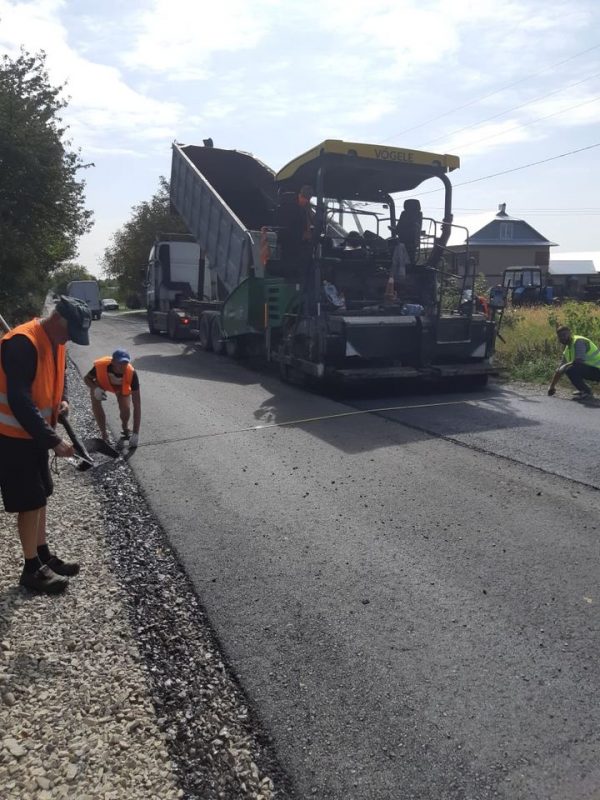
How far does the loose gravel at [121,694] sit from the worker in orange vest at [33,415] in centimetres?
28

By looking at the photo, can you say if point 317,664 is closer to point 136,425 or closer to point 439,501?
point 439,501

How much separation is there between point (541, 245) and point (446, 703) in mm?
49920

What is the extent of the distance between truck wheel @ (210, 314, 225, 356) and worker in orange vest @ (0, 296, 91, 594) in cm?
1098

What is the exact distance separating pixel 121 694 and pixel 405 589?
1555 mm

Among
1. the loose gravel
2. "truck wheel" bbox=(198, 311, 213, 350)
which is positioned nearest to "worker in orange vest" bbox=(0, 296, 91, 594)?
the loose gravel

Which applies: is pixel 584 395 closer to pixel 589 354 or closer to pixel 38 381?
pixel 589 354

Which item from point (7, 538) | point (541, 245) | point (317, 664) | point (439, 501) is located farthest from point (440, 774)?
point (541, 245)

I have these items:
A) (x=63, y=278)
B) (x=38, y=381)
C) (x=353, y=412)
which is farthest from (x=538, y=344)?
(x=63, y=278)

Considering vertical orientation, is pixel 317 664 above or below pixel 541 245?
below

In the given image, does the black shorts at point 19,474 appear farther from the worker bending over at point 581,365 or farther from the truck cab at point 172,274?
the truck cab at point 172,274

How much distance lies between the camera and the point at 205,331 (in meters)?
15.9

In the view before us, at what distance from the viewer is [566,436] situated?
690 centimetres

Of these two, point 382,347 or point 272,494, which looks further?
point 382,347

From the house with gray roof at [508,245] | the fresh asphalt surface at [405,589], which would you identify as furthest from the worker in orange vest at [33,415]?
the house with gray roof at [508,245]
